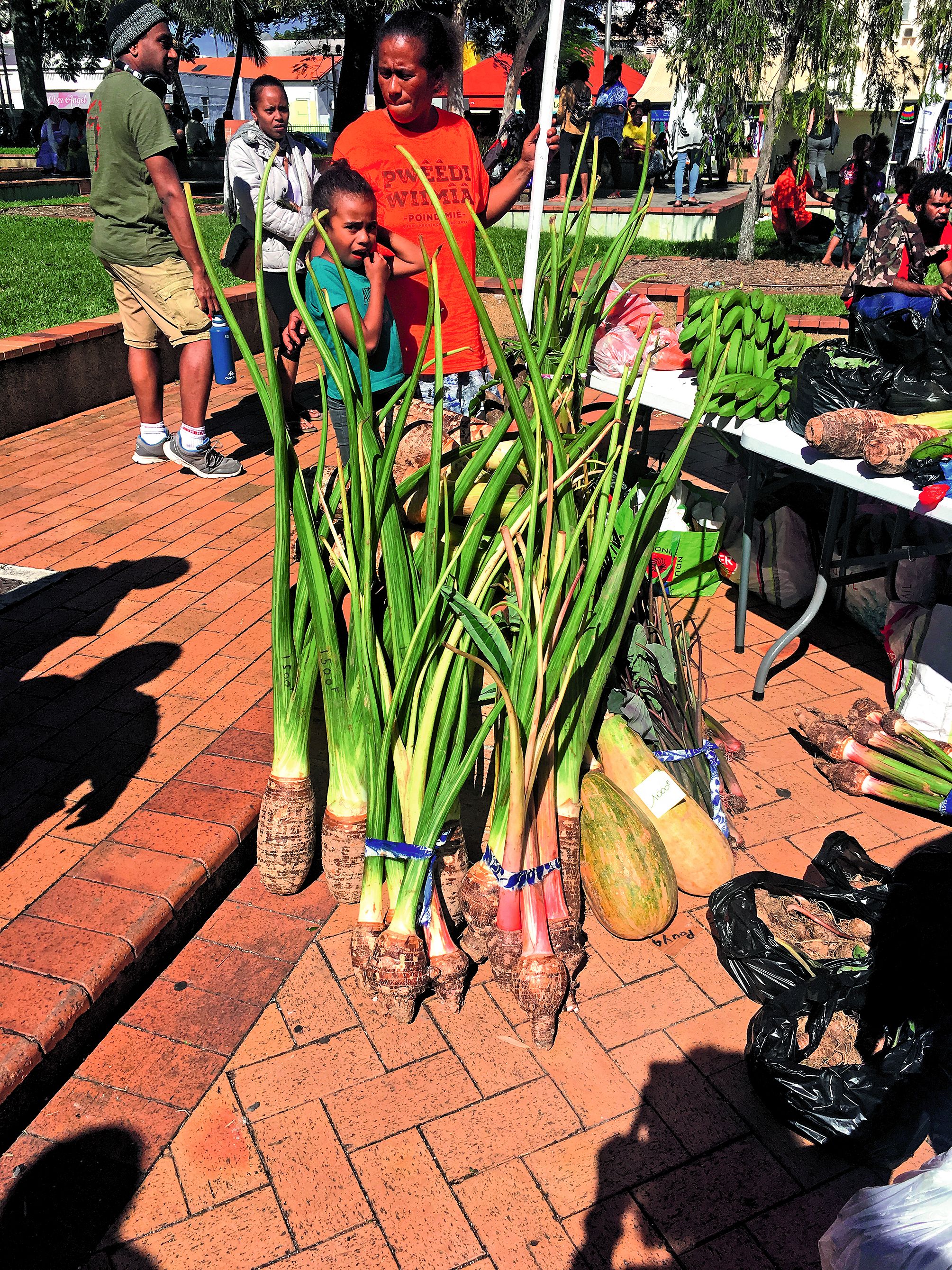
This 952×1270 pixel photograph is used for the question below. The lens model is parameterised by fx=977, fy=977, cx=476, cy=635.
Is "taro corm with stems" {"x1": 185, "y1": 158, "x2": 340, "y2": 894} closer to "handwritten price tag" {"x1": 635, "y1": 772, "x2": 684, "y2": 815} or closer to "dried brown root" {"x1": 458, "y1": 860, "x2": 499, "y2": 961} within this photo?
"dried brown root" {"x1": 458, "y1": 860, "x2": 499, "y2": 961}

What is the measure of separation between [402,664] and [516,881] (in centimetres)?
53

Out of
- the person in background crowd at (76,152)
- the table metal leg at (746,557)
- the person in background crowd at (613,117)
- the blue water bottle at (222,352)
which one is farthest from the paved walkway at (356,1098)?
the person in background crowd at (76,152)

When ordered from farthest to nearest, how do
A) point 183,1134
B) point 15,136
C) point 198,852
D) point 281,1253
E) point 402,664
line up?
point 15,136 < point 198,852 < point 402,664 < point 183,1134 < point 281,1253

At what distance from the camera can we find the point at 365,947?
6.99 ft

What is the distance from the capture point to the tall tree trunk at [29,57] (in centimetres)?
2808

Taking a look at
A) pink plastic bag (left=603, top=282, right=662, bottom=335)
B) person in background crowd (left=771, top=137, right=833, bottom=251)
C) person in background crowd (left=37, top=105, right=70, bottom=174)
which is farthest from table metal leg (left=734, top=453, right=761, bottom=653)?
person in background crowd (left=37, top=105, right=70, bottom=174)

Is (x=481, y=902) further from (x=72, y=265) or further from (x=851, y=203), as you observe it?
(x=851, y=203)

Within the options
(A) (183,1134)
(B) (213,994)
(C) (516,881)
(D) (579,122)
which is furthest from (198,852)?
(D) (579,122)

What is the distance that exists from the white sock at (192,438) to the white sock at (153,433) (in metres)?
0.16

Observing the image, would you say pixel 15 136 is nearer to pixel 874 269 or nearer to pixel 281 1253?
pixel 874 269

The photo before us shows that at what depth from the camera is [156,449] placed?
4.95 meters

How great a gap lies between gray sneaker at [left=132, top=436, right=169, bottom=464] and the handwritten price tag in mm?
3375

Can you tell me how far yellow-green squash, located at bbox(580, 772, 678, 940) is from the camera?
2.33 m

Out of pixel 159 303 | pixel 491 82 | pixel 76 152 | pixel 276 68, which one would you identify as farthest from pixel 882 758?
pixel 276 68
